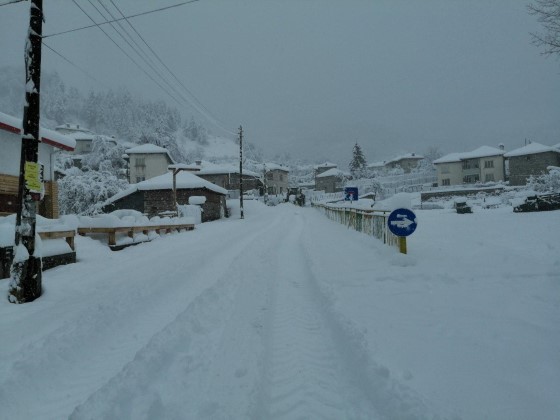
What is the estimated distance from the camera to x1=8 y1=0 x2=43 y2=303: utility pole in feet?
17.9

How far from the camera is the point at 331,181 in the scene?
277ft

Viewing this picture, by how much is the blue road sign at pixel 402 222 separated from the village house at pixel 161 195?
76.4ft

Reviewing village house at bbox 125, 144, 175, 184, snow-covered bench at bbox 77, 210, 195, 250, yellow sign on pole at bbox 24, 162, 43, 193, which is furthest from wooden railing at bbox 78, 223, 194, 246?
village house at bbox 125, 144, 175, 184

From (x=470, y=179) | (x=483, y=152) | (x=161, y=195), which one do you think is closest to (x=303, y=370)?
(x=161, y=195)

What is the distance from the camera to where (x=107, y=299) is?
5566mm

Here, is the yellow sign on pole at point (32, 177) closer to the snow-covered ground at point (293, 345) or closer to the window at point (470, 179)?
the snow-covered ground at point (293, 345)

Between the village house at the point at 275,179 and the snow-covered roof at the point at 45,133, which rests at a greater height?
the village house at the point at 275,179

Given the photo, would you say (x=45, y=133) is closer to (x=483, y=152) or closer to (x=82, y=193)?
(x=82, y=193)

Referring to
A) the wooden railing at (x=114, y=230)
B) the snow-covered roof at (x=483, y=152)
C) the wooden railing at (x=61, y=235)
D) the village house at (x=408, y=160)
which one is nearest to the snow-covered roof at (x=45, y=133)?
the wooden railing at (x=114, y=230)

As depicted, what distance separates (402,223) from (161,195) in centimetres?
2545

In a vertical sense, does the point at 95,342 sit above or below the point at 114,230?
below

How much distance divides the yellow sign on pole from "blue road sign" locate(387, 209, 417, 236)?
7.67 meters

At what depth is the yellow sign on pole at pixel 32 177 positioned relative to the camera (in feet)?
18.0

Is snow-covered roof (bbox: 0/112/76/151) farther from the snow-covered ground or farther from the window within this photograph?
the window
